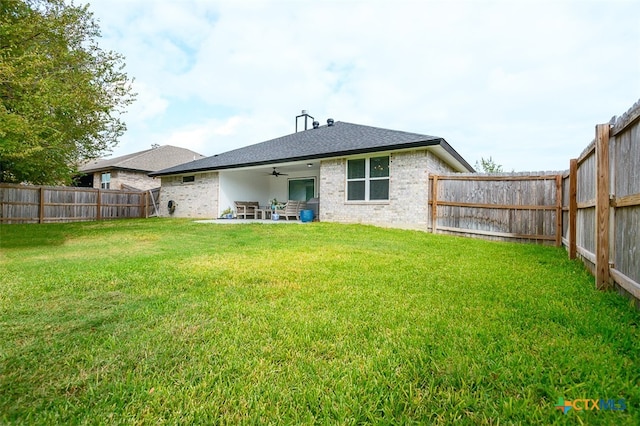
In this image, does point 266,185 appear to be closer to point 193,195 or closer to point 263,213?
point 263,213

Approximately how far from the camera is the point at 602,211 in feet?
10.9

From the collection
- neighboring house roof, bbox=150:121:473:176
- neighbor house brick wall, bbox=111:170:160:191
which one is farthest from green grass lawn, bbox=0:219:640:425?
neighbor house brick wall, bbox=111:170:160:191

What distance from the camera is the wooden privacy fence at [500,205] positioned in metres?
7.49

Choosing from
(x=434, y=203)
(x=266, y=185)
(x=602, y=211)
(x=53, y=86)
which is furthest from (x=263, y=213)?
(x=602, y=211)

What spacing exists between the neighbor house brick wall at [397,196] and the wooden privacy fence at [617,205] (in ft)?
17.7

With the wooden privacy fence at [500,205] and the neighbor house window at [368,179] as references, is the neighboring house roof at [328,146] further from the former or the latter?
the wooden privacy fence at [500,205]

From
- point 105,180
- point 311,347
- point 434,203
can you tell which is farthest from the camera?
point 105,180

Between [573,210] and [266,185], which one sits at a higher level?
[266,185]

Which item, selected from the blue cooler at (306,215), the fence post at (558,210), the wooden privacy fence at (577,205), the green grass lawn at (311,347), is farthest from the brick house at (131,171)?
the fence post at (558,210)

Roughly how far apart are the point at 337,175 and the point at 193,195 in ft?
29.9

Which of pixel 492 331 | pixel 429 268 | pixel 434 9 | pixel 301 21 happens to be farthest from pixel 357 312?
pixel 301 21

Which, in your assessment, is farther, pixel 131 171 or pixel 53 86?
pixel 131 171

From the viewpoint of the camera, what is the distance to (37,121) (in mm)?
6711

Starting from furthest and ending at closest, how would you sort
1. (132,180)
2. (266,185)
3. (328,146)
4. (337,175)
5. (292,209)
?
(132,180)
(266,185)
(292,209)
(328,146)
(337,175)
